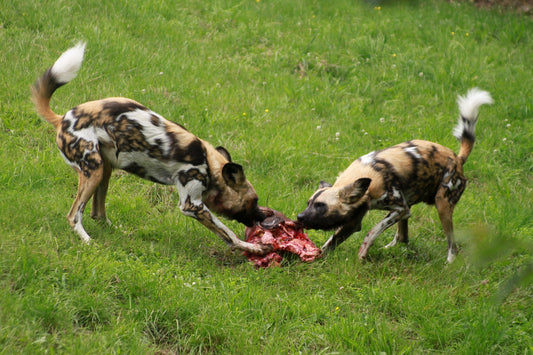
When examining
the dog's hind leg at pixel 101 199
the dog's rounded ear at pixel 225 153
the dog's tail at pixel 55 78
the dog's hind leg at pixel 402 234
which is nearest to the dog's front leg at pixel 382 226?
the dog's hind leg at pixel 402 234

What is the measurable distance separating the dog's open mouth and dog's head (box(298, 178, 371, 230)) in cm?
12

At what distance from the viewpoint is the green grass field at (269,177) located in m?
3.33

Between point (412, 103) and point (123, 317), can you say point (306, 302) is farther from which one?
point (412, 103)

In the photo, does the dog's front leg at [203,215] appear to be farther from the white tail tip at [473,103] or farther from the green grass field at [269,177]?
the white tail tip at [473,103]

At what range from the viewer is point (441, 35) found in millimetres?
8852

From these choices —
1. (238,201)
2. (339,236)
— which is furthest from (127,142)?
(339,236)

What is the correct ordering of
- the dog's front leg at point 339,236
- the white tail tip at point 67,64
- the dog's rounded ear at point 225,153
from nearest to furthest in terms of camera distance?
the white tail tip at point 67,64 → the dog's front leg at point 339,236 → the dog's rounded ear at point 225,153

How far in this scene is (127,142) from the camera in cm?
431

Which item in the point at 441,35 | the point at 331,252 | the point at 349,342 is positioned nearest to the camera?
the point at 349,342

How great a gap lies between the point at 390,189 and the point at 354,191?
0.34m

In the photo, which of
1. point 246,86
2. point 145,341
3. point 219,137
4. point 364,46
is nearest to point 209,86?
point 246,86

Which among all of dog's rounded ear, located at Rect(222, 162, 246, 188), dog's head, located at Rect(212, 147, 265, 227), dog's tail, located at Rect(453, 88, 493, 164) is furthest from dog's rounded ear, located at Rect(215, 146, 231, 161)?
dog's tail, located at Rect(453, 88, 493, 164)

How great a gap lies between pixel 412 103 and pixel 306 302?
4455 millimetres

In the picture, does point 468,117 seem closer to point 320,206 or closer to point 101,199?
point 320,206
